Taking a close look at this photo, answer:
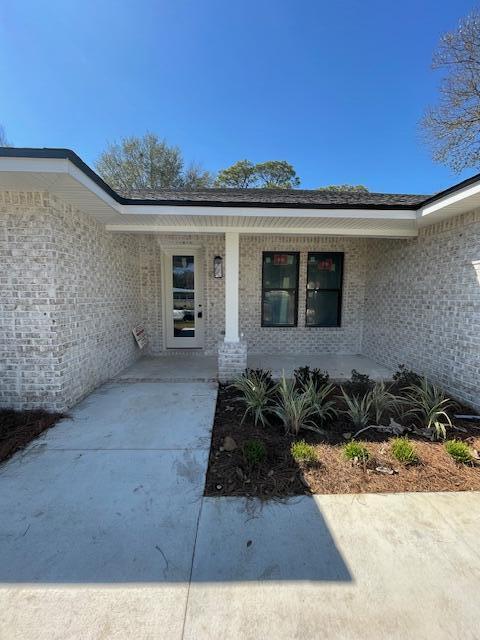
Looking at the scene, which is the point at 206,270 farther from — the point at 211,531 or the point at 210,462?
the point at 211,531

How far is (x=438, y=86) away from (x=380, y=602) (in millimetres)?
12814

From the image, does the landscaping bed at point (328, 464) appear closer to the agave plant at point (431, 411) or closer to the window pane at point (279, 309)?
the agave plant at point (431, 411)

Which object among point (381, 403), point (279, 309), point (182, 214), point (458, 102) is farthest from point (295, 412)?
point (458, 102)

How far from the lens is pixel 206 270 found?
7148 millimetres

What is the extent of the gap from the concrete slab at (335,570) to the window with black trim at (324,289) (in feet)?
17.2

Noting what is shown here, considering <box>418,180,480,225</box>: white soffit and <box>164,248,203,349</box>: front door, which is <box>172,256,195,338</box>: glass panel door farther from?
<box>418,180,480,225</box>: white soffit

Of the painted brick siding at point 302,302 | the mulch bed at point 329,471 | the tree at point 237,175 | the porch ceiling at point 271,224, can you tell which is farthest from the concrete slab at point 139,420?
the tree at point 237,175

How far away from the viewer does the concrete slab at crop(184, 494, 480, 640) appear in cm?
156

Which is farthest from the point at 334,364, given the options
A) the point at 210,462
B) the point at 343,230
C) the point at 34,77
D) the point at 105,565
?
the point at 34,77

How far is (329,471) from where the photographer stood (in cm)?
282

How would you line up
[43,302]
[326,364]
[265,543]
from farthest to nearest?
[326,364] < [43,302] < [265,543]

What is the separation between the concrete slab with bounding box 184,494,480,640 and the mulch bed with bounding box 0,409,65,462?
91.5 inches

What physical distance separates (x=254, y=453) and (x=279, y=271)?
17.2ft

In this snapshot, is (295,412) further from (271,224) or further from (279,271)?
(279,271)
